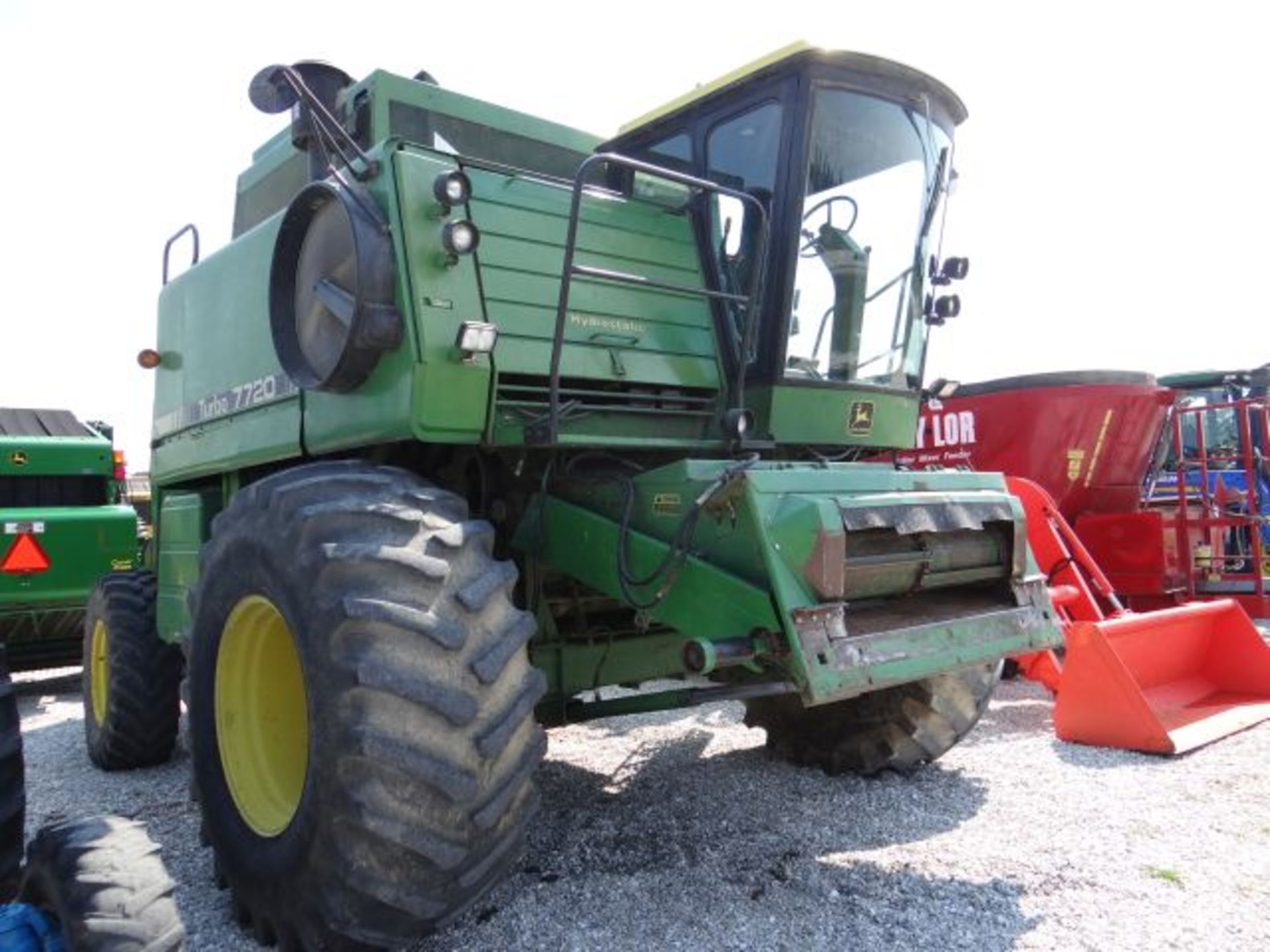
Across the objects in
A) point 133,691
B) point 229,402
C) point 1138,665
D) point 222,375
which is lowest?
point 133,691

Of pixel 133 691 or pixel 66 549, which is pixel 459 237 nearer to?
pixel 133 691

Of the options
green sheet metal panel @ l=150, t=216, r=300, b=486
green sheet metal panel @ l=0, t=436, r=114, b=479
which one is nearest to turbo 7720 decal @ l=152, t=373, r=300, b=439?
green sheet metal panel @ l=150, t=216, r=300, b=486

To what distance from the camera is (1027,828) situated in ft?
12.7

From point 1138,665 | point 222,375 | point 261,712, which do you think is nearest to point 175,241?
point 222,375

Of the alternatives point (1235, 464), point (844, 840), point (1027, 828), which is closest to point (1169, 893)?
point (1027, 828)

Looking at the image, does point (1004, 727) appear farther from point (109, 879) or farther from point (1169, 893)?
point (109, 879)

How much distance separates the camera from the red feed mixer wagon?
502cm

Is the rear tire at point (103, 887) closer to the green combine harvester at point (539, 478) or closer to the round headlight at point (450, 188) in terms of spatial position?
the green combine harvester at point (539, 478)

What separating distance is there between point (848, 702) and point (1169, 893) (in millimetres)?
1495

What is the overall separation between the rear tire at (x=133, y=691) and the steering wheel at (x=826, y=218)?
3.88 metres

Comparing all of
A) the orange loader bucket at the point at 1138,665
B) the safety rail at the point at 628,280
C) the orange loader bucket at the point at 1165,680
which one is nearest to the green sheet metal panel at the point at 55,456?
the safety rail at the point at 628,280

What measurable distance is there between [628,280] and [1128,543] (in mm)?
5909

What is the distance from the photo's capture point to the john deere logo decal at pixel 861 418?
418cm

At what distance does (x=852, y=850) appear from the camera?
366 centimetres
